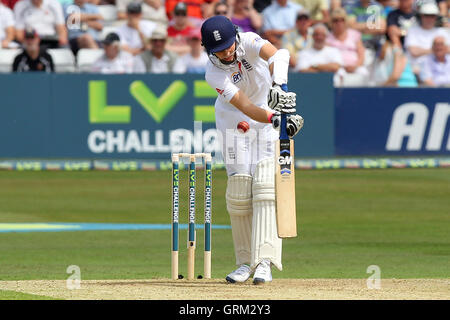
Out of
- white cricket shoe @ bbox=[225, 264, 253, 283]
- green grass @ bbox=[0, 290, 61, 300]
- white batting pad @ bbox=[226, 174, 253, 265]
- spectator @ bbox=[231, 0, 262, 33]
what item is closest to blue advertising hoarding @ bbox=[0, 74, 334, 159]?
spectator @ bbox=[231, 0, 262, 33]

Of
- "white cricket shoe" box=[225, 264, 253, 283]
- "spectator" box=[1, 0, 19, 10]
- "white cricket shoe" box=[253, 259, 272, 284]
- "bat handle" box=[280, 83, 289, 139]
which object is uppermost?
"bat handle" box=[280, 83, 289, 139]

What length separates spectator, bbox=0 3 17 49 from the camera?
18750 millimetres

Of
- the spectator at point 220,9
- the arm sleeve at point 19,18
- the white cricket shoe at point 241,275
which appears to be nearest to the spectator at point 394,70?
the spectator at point 220,9

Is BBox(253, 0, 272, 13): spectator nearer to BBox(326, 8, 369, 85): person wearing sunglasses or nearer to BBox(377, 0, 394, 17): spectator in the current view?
BBox(326, 8, 369, 85): person wearing sunglasses

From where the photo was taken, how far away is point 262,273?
830 cm

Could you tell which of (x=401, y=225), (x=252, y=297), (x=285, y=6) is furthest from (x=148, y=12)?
(x=252, y=297)

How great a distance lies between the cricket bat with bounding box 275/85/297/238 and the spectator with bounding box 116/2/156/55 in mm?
11217

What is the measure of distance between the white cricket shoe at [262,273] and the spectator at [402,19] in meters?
12.0

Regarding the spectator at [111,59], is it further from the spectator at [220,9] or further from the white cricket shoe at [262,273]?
the white cricket shoe at [262,273]

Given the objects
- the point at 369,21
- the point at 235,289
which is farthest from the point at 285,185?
the point at 369,21

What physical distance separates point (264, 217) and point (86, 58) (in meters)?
10.9

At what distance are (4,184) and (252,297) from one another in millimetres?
9744

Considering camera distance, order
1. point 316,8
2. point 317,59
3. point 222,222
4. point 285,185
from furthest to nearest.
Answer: point 316,8 < point 317,59 < point 222,222 < point 285,185

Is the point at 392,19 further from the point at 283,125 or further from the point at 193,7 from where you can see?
the point at 283,125
